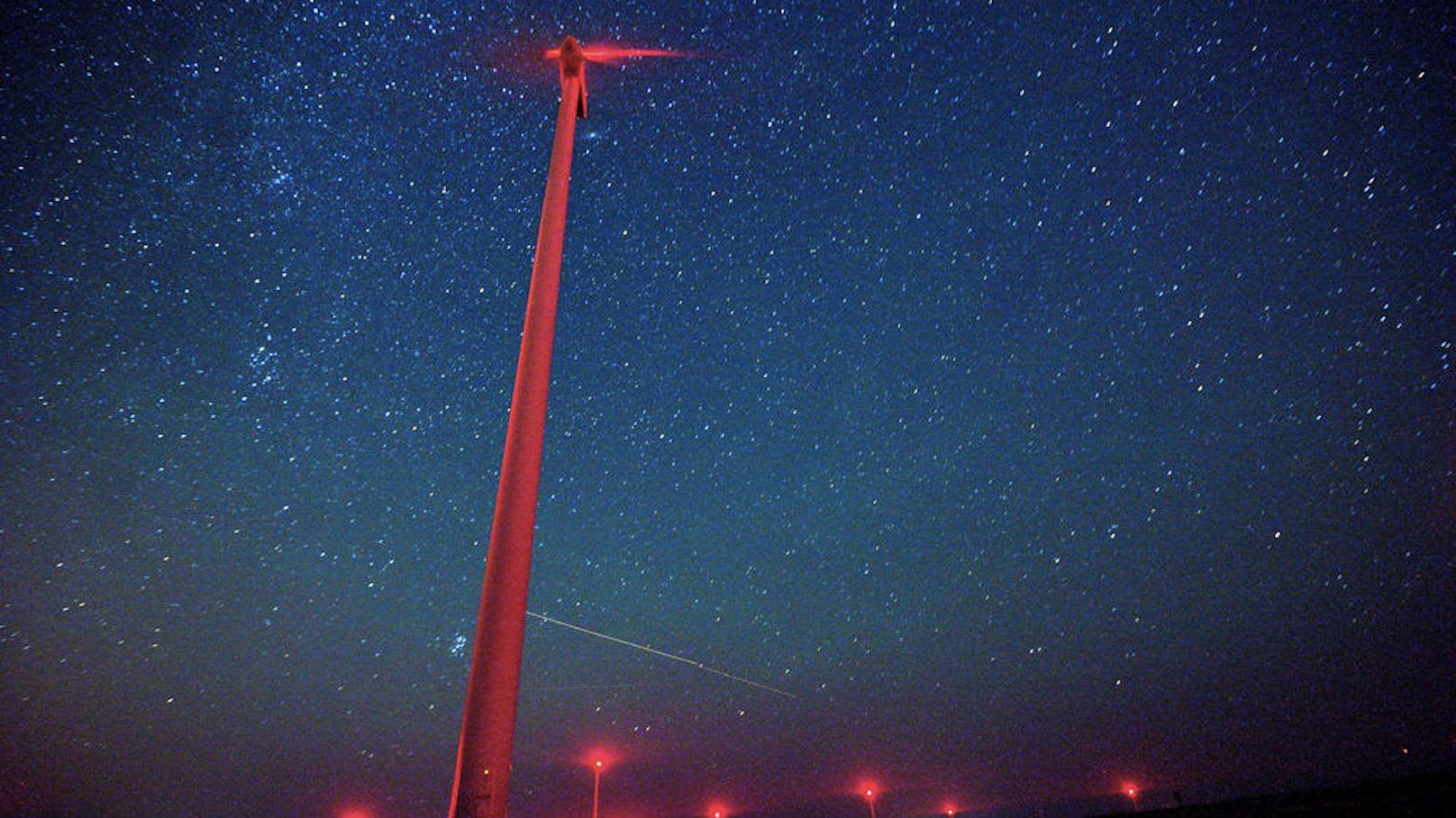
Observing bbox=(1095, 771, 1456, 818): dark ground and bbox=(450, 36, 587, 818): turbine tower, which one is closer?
bbox=(450, 36, 587, 818): turbine tower

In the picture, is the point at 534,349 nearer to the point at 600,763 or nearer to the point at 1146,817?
the point at 1146,817

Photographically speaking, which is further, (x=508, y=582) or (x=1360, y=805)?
(x=1360, y=805)

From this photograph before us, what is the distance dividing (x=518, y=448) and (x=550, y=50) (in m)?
10.6

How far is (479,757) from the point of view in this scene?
6.03m

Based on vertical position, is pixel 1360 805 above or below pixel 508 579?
below

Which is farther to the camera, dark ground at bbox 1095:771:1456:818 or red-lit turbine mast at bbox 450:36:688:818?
dark ground at bbox 1095:771:1456:818

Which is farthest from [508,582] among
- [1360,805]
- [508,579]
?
[1360,805]

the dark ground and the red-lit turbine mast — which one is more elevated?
the red-lit turbine mast

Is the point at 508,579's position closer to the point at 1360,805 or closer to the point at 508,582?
the point at 508,582

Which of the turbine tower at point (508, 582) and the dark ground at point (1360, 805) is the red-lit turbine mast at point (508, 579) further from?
the dark ground at point (1360, 805)

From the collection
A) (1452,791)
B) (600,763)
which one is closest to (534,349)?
(1452,791)

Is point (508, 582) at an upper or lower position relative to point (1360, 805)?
upper

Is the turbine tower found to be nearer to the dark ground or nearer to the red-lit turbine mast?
the red-lit turbine mast

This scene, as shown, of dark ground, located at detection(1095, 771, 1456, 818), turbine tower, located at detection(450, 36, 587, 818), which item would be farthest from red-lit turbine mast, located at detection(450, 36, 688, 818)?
dark ground, located at detection(1095, 771, 1456, 818)
